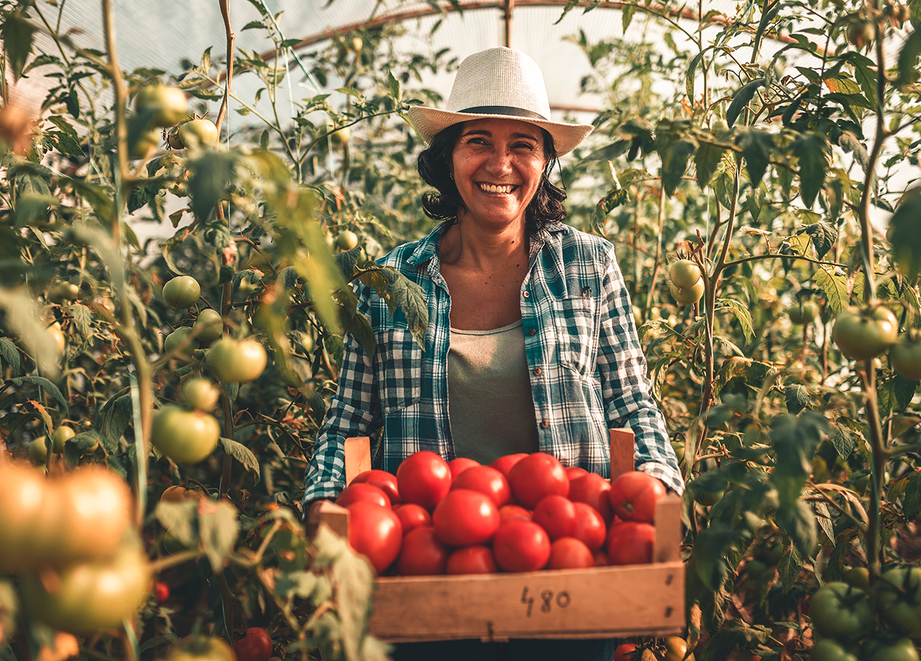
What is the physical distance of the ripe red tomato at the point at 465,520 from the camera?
925mm

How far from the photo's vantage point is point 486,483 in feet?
3.44

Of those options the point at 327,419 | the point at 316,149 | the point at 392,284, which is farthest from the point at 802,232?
the point at 316,149

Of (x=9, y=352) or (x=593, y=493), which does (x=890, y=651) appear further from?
(x=9, y=352)

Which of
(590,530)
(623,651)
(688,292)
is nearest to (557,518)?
(590,530)

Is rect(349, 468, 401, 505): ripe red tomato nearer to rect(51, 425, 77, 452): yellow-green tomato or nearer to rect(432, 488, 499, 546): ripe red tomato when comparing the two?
rect(432, 488, 499, 546): ripe red tomato

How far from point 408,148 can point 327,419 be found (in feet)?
7.27

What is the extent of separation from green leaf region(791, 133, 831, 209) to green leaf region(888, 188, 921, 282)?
0.13m

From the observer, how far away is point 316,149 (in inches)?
114

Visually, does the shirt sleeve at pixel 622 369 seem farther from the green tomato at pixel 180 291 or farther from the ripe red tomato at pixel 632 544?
the green tomato at pixel 180 291

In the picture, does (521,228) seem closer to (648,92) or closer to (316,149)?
(316,149)

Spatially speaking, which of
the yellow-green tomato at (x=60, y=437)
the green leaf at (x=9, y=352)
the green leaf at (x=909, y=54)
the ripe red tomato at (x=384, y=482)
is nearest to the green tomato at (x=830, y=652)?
the ripe red tomato at (x=384, y=482)

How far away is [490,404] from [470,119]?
0.80m

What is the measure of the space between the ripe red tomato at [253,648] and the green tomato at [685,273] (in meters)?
1.50

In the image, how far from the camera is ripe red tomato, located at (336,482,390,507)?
3.31 feet
